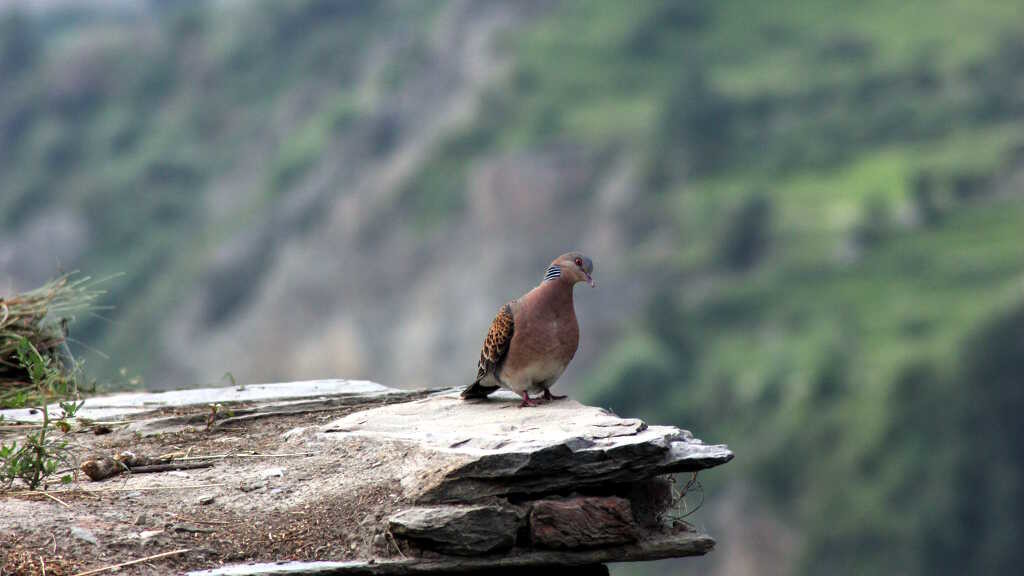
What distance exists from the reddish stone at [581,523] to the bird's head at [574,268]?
1859 millimetres

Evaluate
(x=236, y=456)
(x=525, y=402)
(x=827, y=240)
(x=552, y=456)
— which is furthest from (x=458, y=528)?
(x=827, y=240)

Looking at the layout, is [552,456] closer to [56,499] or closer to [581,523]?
[581,523]

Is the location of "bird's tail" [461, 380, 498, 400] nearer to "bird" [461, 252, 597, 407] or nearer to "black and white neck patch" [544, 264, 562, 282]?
"bird" [461, 252, 597, 407]

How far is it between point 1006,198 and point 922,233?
11.1 ft

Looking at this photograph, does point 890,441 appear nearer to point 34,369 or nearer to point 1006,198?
point 1006,198

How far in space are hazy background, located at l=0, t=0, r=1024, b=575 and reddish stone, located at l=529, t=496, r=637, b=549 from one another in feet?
144

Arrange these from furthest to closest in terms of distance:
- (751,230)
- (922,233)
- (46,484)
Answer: (751,230) < (922,233) < (46,484)

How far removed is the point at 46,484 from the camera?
7.43m

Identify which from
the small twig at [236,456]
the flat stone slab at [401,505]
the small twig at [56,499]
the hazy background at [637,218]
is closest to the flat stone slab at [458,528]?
the flat stone slab at [401,505]

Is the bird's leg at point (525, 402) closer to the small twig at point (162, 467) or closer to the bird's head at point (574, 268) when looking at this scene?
the bird's head at point (574, 268)

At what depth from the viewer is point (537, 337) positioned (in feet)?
27.5

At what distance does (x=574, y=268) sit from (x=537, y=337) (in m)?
0.41

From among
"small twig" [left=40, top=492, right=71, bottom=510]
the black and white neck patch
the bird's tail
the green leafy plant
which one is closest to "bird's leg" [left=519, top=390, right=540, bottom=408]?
the bird's tail

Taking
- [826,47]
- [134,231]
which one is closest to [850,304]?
[826,47]
